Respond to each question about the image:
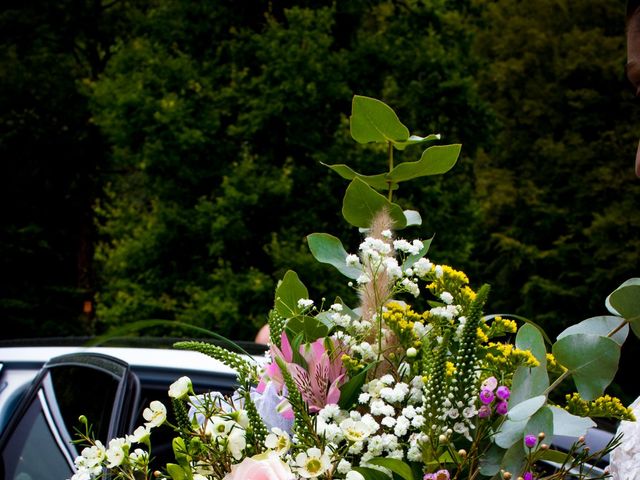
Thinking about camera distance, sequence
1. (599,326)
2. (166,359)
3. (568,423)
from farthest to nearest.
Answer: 1. (166,359)
2. (599,326)
3. (568,423)

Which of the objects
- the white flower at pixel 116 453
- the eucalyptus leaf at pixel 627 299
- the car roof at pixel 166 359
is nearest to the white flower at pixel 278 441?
the white flower at pixel 116 453

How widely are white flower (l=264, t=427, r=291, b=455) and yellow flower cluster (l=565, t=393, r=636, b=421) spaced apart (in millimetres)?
436

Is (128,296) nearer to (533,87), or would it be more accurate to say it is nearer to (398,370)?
(533,87)

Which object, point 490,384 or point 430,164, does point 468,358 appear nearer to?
point 490,384

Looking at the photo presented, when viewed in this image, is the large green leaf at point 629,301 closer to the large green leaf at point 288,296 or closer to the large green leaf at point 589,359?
the large green leaf at point 589,359

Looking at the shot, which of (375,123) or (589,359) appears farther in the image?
(375,123)

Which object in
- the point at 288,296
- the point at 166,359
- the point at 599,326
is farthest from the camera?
the point at 166,359

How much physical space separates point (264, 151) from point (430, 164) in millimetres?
15086

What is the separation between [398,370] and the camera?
4.82ft

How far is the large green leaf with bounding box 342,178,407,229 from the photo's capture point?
159 cm

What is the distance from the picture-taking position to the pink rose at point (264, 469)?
130 centimetres

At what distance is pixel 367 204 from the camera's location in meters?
1.60

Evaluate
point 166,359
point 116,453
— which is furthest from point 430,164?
point 166,359

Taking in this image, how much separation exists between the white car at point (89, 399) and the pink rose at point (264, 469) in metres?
2.08
